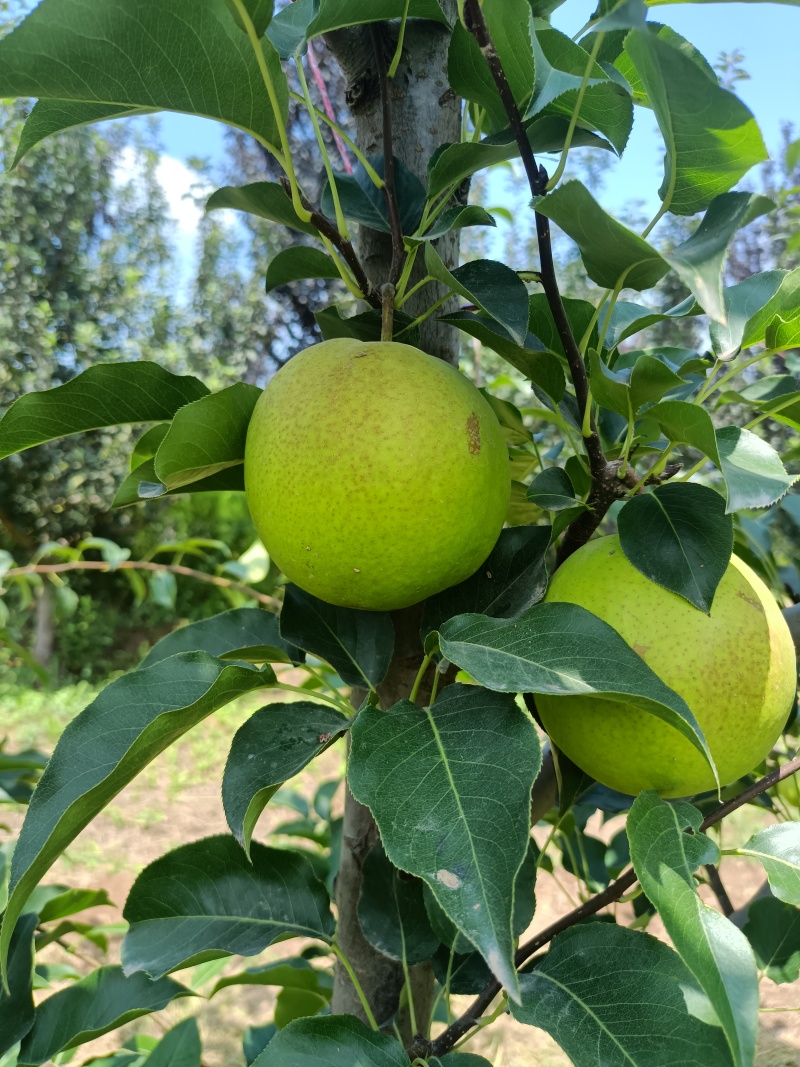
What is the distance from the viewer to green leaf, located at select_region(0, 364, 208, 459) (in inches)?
24.6

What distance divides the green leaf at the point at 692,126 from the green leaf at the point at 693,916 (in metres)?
0.41

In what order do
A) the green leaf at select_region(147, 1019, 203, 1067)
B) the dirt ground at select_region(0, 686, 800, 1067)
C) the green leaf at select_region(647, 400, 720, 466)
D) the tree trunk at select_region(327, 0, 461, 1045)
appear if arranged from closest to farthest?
the green leaf at select_region(647, 400, 720, 466) < the tree trunk at select_region(327, 0, 461, 1045) < the green leaf at select_region(147, 1019, 203, 1067) < the dirt ground at select_region(0, 686, 800, 1067)

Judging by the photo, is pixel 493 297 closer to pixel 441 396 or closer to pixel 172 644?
pixel 441 396

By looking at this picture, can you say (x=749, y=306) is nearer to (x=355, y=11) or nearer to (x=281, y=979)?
(x=355, y=11)

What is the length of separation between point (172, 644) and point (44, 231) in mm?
6751

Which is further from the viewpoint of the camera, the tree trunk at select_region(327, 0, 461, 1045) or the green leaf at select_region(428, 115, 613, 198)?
the tree trunk at select_region(327, 0, 461, 1045)

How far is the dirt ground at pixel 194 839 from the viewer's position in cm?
146

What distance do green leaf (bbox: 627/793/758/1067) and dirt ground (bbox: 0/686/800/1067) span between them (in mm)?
418

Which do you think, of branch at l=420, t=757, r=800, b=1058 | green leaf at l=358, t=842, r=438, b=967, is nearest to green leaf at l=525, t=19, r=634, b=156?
branch at l=420, t=757, r=800, b=1058

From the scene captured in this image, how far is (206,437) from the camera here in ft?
1.91

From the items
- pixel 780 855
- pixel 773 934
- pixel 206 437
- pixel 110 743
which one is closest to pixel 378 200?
pixel 206 437

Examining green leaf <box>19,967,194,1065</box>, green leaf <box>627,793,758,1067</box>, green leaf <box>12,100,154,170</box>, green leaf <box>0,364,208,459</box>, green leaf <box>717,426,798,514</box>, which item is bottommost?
green leaf <box>19,967,194,1065</box>

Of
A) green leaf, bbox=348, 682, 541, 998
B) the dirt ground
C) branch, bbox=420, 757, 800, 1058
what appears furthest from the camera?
the dirt ground

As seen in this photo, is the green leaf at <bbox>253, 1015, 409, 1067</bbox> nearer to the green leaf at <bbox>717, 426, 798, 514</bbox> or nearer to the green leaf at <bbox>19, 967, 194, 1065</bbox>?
the green leaf at <bbox>19, 967, 194, 1065</bbox>
